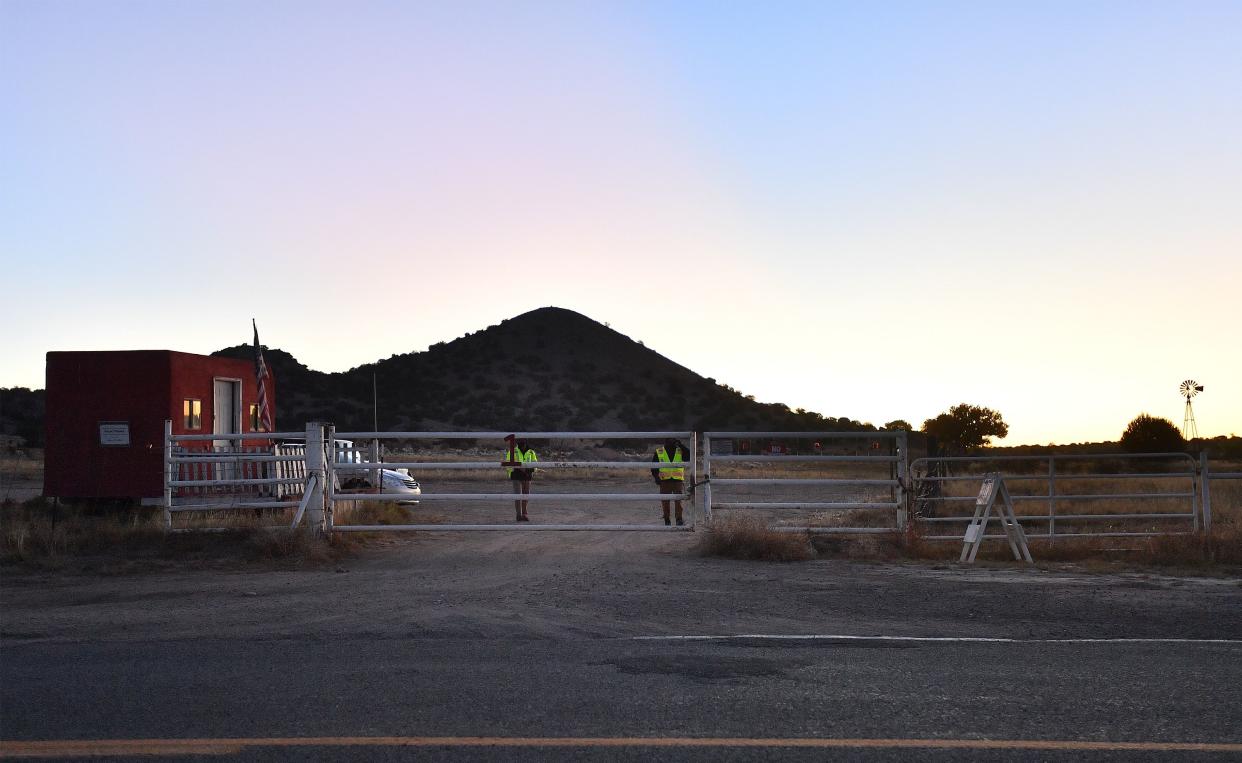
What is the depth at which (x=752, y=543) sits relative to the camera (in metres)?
15.0

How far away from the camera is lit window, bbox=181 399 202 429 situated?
21.9 m

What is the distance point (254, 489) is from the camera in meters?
21.9

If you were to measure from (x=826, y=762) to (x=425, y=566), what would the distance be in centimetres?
957

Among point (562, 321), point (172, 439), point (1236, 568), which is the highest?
point (562, 321)

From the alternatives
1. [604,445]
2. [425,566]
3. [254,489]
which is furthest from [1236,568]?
[604,445]

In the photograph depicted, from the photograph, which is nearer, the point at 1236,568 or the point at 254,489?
the point at 1236,568

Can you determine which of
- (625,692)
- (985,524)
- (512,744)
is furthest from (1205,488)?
(512,744)

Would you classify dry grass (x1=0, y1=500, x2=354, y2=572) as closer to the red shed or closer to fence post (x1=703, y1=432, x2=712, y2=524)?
the red shed

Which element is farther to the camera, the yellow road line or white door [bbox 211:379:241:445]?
white door [bbox 211:379:241:445]

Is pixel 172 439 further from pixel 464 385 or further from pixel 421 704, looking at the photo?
pixel 464 385

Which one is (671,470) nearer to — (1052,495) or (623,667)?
(1052,495)

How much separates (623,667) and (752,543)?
7838 mm

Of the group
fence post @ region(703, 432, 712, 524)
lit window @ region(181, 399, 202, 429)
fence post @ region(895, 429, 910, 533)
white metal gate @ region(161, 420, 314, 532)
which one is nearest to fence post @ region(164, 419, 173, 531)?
white metal gate @ region(161, 420, 314, 532)

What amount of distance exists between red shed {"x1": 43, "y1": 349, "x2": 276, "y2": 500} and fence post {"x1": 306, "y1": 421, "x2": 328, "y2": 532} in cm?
673
